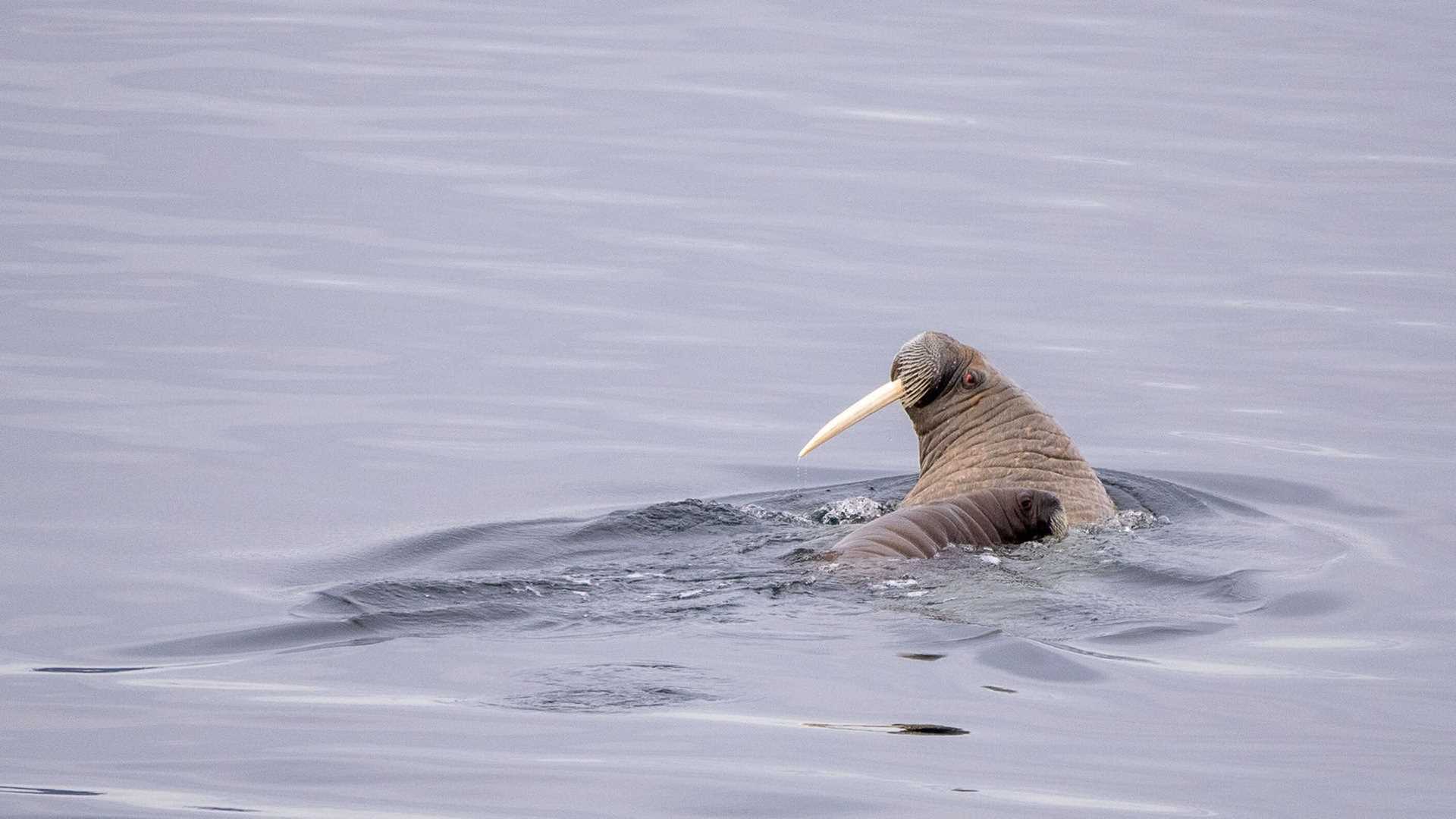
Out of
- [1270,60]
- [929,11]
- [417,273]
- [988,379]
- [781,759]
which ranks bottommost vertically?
[781,759]

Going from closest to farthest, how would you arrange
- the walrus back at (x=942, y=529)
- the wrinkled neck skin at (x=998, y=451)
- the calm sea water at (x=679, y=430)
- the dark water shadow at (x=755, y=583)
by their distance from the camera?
the calm sea water at (x=679, y=430) < the dark water shadow at (x=755, y=583) < the walrus back at (x=942, y=529) < the wrinkled neck skin at (x=998, y=451)

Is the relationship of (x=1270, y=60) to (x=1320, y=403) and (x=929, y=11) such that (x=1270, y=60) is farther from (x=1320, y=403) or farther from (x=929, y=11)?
(x=1320, y=403)

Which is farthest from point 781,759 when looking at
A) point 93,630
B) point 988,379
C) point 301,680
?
point 988,379

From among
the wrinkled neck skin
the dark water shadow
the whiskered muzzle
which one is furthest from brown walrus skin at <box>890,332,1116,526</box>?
the whiskered muzzle

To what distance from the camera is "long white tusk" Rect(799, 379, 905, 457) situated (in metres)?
11.1

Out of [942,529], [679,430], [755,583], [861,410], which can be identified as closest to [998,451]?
[861,410]

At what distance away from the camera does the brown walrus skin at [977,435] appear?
1132 cm

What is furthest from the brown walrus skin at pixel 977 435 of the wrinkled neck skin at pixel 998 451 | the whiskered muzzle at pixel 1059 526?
the whiskered muzzle at pixel 1059 526

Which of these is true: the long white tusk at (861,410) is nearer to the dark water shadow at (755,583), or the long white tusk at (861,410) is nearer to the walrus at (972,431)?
the walrus at (972,431)

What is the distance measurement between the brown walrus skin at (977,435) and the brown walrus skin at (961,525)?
0.49 meters

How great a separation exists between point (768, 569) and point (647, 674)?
168 centimetres

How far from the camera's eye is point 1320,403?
52.2 feet

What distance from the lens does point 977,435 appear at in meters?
11.6

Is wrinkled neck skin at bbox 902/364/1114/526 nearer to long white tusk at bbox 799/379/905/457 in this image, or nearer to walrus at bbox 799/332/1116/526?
walrus at bbox 799/332/1116/526
